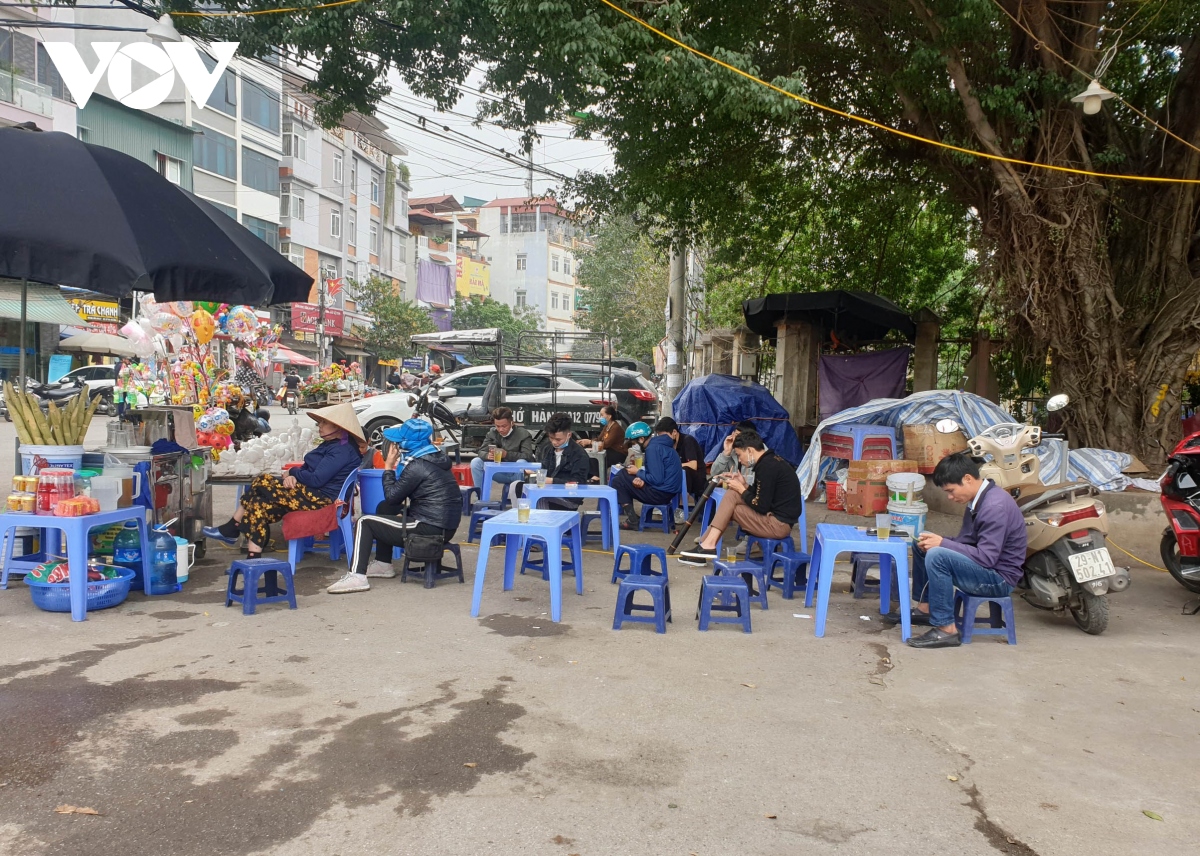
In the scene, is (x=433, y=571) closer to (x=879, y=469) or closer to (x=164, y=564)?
(x=164, y=564)

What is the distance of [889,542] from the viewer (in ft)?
18.5

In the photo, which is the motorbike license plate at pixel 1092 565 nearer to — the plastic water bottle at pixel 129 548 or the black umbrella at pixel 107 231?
the black umbrella at pixel 107 231

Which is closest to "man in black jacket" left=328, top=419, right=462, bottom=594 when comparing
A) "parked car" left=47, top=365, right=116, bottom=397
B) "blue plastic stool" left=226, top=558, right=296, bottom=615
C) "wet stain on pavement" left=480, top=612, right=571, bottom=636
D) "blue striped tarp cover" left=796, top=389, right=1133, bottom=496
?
"blue plastic stool" left=226, top=558, right=296, bottom=615

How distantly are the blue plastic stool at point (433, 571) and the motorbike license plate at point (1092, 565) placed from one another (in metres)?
4.15

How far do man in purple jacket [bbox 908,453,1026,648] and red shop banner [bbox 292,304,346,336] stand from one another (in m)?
36.3

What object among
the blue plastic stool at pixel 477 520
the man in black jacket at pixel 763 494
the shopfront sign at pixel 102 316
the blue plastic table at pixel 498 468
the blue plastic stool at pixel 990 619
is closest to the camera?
the blue plastic stool at pixel 990 619

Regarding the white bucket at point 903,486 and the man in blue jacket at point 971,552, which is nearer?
the man in blue jacket at point 971,552

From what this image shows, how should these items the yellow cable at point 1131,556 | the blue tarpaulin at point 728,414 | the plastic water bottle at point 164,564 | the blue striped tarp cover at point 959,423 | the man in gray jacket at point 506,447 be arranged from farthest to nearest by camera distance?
the blue tarpaulin at point 728,414 < the man in gray jacket at point 506,447 < the blue striped tarp cover at point 959,423 < the yellow cable at point 1131,556 < the plastic water bottle at point 164,564

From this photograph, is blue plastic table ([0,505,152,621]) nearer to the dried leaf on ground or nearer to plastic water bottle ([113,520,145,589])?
plastic water bottle ([113,520,145,589])

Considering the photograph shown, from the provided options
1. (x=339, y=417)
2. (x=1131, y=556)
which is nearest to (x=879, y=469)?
(x=1131, y=556)

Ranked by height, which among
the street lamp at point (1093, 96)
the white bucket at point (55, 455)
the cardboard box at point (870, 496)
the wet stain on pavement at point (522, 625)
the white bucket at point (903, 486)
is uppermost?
the street lamp at point (1093, 96)

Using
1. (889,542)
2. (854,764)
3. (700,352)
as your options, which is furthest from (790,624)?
(700,352)

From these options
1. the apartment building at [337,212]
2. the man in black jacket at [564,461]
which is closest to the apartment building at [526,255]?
the apartment building at [337,212]

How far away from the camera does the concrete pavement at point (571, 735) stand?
3156mm
